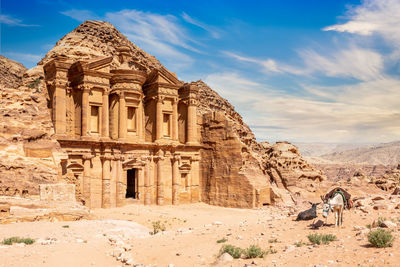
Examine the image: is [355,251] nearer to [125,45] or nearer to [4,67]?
[125,45]

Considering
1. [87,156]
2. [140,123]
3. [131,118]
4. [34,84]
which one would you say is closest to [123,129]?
[140,123]

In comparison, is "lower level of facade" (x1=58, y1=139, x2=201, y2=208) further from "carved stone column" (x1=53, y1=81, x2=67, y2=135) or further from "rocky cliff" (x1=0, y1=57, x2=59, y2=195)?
"rocky cliff" (x1=0, y1=57, x2=59, y2=195)

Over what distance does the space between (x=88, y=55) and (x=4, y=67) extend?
836 centimetres

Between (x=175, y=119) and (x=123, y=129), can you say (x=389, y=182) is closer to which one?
(x=175, y=119)

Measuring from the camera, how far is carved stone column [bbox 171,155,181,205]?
30.4m

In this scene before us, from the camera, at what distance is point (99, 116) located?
28.0 metres

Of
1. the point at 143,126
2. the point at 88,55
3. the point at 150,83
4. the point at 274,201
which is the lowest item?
the point at 274,201

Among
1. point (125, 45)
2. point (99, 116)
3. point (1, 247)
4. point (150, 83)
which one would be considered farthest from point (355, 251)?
point (125, 45)

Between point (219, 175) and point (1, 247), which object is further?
point (219, 175)

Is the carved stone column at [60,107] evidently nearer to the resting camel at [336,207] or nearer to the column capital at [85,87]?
the column capital at [85,87]

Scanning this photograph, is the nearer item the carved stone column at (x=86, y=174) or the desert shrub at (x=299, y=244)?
the desert shrub at (x=299, y=244)

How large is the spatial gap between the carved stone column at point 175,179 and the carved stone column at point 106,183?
5.90m

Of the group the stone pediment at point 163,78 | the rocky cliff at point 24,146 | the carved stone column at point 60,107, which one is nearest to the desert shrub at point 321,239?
the rocky cliff at point 24,146

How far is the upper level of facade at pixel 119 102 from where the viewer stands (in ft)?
85.4
